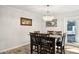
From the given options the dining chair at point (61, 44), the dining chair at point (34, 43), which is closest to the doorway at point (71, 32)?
the dining chair at point (61, 44)

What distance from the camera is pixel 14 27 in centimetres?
396

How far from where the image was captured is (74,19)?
3.38 metres

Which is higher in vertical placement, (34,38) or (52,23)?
(52,23)

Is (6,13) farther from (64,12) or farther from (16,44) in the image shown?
(64,12)

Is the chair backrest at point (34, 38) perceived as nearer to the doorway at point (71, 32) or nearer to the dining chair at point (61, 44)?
the dining chair at point (61, 44)

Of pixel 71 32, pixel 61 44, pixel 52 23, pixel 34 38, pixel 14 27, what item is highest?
pixel 52 23

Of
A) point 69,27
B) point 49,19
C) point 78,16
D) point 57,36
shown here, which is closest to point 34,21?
point 49,19

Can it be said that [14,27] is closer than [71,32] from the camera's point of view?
No

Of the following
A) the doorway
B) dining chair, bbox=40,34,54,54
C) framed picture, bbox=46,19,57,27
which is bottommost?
dining chair, bbox=40,34,54,54


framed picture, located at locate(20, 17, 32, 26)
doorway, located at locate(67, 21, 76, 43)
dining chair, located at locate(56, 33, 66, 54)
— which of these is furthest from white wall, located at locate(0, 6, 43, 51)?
doorway, located at locate(67, 21, 76, 43)

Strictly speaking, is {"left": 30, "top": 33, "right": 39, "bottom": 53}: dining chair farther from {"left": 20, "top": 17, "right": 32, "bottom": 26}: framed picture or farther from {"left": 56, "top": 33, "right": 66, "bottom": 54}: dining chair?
{"left": 56, "top": 33, "right": 66, "bottom": 54}: dining chair

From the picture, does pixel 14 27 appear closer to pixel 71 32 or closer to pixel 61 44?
pixel 61 44

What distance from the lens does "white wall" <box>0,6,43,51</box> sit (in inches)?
142

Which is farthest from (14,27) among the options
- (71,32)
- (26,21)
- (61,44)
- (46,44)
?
(71,32)
